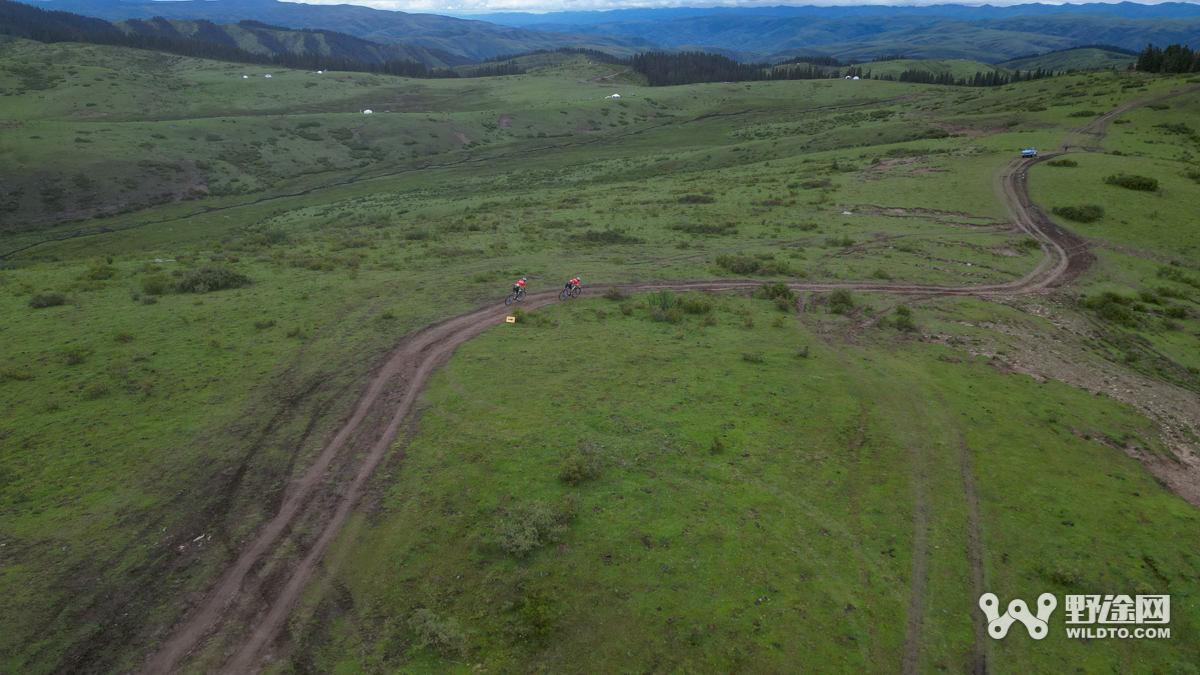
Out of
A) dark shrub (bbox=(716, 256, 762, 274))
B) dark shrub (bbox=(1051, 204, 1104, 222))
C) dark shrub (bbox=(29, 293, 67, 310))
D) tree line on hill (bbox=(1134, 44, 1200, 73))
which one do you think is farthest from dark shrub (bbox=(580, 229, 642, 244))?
tree line on hill (bbox=(1134, 44, 1200, 73))

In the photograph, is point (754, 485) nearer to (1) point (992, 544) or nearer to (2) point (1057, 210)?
(1) point (992, 544)

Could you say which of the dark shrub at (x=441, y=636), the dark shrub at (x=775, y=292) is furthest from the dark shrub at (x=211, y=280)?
the dark shrub at (x=775, y=292)

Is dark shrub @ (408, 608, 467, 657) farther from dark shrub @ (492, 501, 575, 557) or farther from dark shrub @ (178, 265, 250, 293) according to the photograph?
dark shrub @ (178, 265, 250, 293)

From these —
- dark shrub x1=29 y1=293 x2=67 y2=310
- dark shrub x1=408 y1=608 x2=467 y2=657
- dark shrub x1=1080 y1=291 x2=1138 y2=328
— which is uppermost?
dark shrub x1=1080 y1=291 x2=1138 y2=328

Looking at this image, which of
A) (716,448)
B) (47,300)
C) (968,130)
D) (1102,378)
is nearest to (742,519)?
(716,448)

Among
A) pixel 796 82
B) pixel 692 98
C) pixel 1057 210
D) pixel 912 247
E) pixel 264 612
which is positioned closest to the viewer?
pixel 264 612

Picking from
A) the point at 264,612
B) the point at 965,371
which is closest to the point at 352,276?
the point at 264,612
